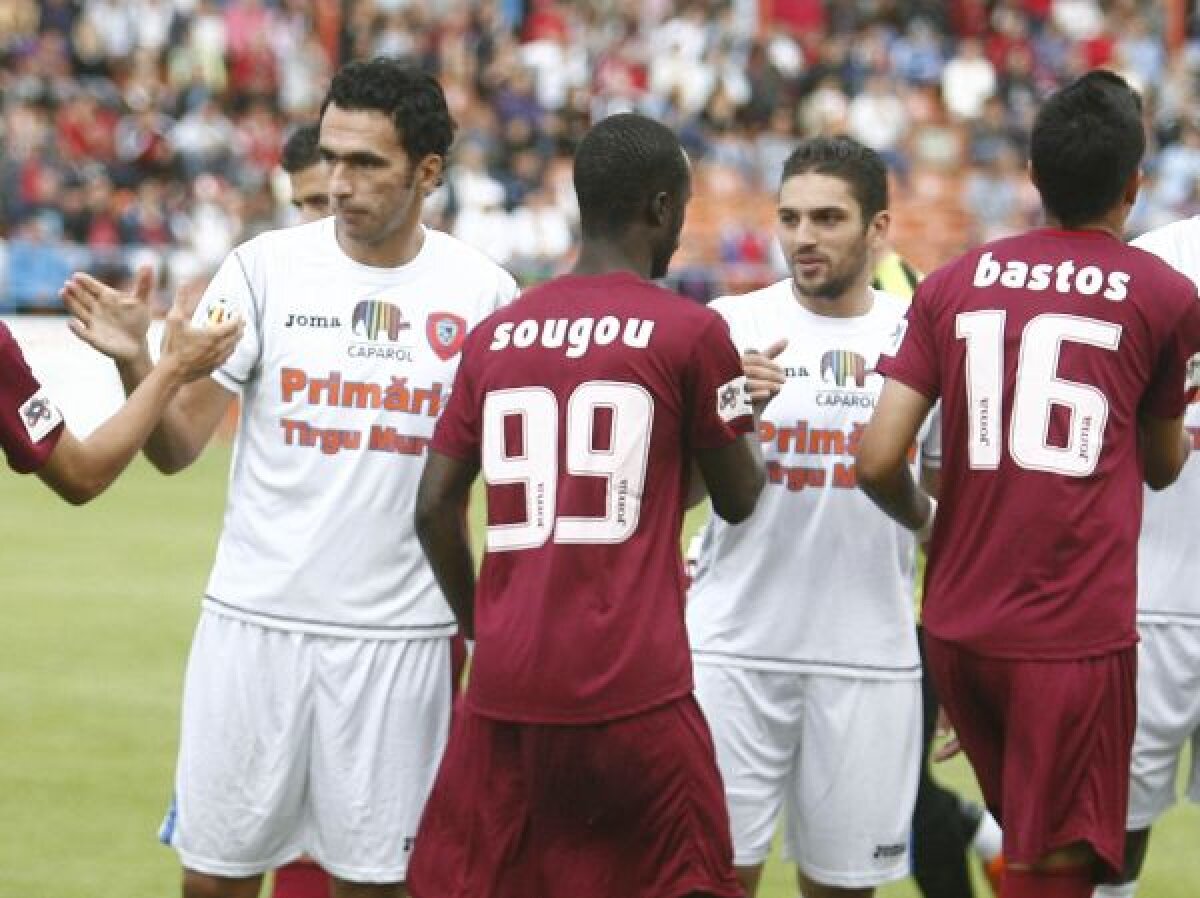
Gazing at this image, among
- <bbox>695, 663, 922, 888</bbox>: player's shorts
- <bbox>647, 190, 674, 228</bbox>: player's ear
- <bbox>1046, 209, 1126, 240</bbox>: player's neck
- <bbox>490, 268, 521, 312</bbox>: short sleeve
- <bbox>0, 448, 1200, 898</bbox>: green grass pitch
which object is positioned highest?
<bbox>1046, 209, 1126, 240</bbox>: player's neck

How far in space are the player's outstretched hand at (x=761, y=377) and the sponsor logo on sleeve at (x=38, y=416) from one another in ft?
5.29

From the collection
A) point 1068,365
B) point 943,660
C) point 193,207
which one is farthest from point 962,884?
point 193,207

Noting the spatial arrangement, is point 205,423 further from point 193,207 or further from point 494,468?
point 193,207

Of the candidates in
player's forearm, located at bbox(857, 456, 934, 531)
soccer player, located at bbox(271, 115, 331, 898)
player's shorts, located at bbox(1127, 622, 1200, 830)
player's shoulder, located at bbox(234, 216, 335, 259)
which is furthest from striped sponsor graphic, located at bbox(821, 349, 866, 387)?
soccer player, located at bbox(271, 115, 331, 898)

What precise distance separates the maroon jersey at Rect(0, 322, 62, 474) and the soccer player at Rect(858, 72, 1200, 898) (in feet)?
6.32

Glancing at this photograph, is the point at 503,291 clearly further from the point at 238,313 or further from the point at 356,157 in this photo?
the point at 238,313

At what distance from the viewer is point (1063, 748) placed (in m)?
5.39

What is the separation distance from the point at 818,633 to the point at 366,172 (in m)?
1.71

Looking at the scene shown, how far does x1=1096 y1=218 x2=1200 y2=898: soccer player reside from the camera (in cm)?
657

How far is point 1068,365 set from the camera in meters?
5.36

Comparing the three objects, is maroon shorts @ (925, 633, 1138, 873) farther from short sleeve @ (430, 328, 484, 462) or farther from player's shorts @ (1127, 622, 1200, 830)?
short sleeve @ (430, 328, 484, 462)

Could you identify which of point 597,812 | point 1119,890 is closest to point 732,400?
point 597,812

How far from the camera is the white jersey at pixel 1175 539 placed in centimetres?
656

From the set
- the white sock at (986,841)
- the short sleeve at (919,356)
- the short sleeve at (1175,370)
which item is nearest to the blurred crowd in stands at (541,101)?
the white sock at (986,841)
